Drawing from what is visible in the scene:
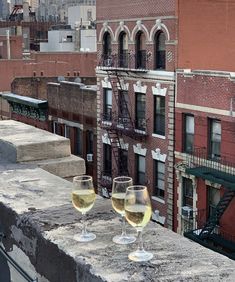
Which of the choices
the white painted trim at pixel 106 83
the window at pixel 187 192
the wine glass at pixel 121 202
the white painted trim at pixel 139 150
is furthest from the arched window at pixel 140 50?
the wine glass at pixel 121 202

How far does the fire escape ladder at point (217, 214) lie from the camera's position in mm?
21734

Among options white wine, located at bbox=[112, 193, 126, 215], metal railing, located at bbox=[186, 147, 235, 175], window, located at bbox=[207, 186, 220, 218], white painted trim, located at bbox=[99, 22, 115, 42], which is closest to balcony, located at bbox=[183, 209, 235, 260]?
window, located at bbox=[207, 186, 220, 218]

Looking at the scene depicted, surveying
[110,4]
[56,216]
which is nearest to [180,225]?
[110,4]

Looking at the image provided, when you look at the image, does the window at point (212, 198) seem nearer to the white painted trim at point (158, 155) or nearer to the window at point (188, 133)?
the window at point (188, 133)

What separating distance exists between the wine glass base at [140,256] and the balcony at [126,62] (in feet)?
77.4

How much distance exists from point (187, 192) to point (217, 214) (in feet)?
10.0

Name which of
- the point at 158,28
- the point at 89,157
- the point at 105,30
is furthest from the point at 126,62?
the point at 89,157

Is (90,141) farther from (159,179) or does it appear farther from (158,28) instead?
(158,28)

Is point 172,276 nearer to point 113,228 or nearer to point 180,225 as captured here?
point 113,228

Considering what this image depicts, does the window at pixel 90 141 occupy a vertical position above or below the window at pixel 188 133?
below

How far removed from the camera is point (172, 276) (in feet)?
10.7

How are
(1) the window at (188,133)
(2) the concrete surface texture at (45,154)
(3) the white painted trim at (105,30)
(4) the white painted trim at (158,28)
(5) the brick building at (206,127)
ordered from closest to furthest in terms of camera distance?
(2) the concrete surface texture at (45,154) → (5) the brick building at (206,127) → (1) the window at (188,133) → (4) the white painted trim at (158,28) → (3) the white painted trim at (105,30)

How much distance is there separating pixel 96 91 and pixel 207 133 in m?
10.0

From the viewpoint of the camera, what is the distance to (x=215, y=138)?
23047mm
